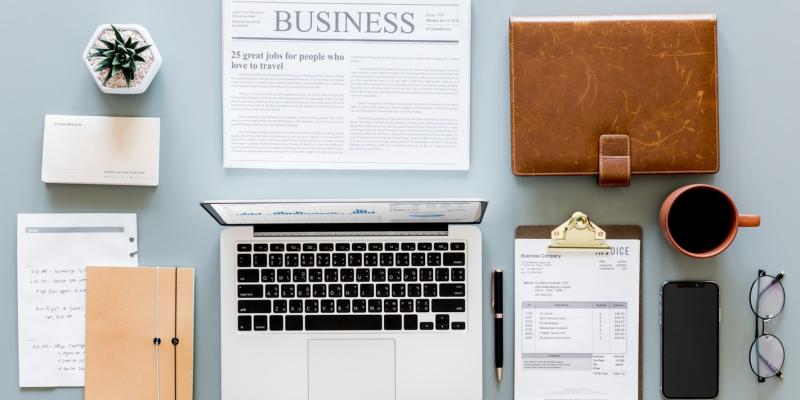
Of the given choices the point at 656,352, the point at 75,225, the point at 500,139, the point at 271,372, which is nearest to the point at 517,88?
the point at 500,139

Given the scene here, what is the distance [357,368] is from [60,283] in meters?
0.48

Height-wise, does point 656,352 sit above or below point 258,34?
below

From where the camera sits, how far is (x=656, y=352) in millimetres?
819

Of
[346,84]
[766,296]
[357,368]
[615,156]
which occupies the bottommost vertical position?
[357,368]

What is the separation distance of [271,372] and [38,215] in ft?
1.45

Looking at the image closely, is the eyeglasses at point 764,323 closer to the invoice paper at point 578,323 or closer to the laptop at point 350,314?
the invoice paper at point 578,323

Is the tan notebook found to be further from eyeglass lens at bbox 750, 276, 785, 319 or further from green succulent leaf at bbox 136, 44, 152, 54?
eyeglass lens at bbox 750, 276, 785, 319

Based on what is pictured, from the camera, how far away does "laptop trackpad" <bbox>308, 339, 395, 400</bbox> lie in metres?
0.79

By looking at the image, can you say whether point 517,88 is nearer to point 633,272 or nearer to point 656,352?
point 633,272

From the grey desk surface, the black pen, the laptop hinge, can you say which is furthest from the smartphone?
the laptop hinge

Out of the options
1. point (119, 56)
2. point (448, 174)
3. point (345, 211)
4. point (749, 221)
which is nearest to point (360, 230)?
point (345, 211)

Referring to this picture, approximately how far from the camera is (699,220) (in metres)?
0.80

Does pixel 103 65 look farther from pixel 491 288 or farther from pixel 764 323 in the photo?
pixel 764 323

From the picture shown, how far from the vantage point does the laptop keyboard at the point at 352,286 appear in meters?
0.79
